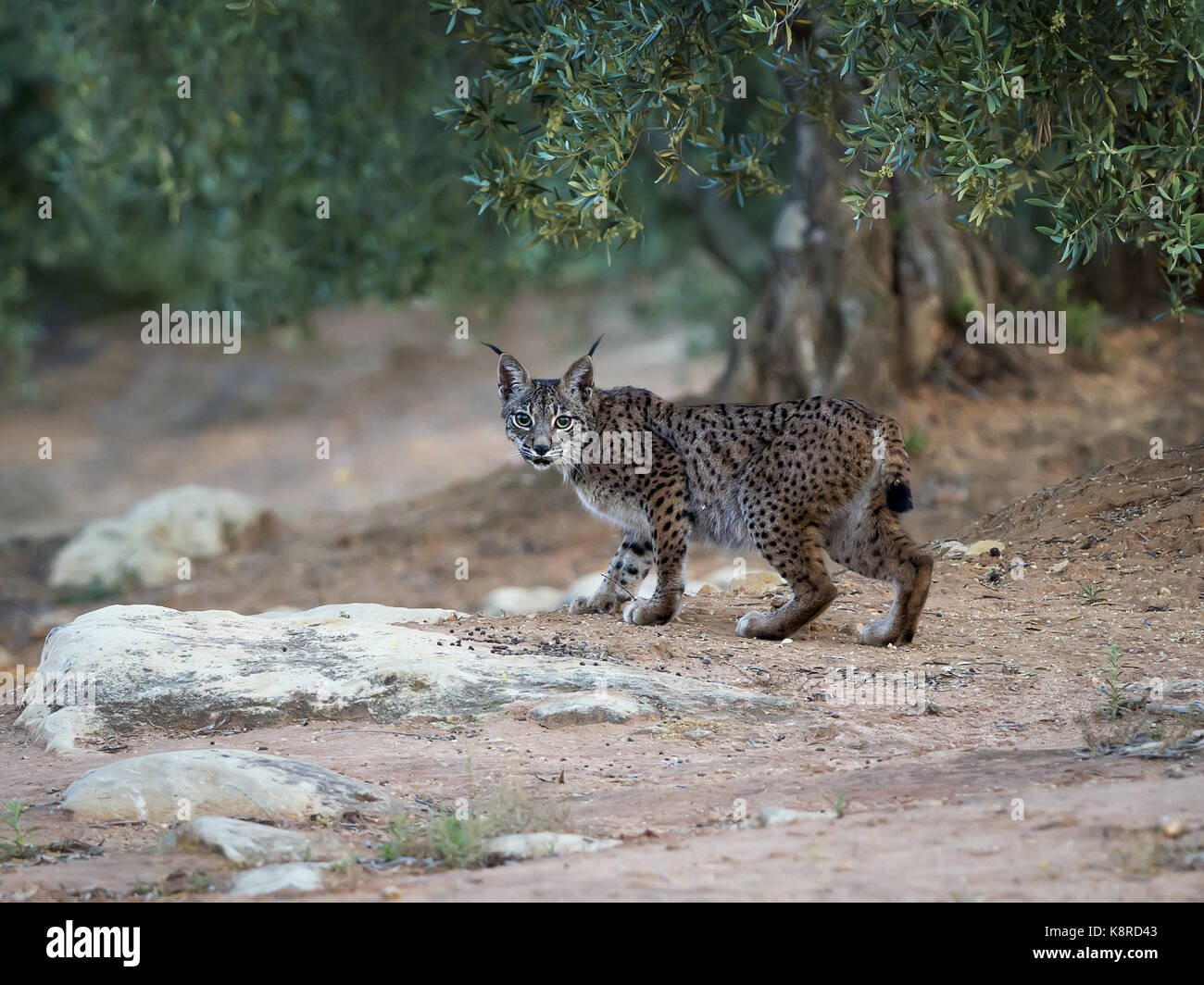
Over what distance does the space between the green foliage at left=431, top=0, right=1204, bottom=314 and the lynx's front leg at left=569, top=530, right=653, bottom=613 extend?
2165 mm

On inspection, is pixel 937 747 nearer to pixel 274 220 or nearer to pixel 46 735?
pixel 46 735

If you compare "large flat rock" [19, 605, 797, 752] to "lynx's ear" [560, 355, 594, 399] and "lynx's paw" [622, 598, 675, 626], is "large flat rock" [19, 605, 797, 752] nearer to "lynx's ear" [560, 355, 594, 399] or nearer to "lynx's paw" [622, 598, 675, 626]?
"lynx's paw" [622, 598, 675, 626]

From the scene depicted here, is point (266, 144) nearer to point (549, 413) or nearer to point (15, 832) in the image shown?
point (549, 413)

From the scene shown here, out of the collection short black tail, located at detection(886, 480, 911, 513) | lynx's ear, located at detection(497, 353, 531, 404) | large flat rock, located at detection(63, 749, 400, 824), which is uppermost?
lynx's ear, located at detection(497, 353, 531, 404)

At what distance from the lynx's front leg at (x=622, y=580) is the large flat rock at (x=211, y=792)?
3.44 metres

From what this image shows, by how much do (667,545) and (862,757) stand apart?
2.56 m

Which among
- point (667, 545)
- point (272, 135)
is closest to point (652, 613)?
point (667, 545)

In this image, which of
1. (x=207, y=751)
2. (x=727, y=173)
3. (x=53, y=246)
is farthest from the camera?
(x=53, y=246)

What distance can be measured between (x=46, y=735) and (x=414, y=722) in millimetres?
1930

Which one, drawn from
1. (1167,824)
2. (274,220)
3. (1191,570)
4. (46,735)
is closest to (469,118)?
(46,735)

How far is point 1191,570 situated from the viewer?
8.98m

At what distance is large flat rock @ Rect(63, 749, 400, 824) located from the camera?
5652 mm

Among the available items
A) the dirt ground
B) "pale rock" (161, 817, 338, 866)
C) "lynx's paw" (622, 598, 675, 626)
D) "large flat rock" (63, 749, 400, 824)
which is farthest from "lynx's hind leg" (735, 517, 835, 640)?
"pale rock" (161, 817, 338, 866)
